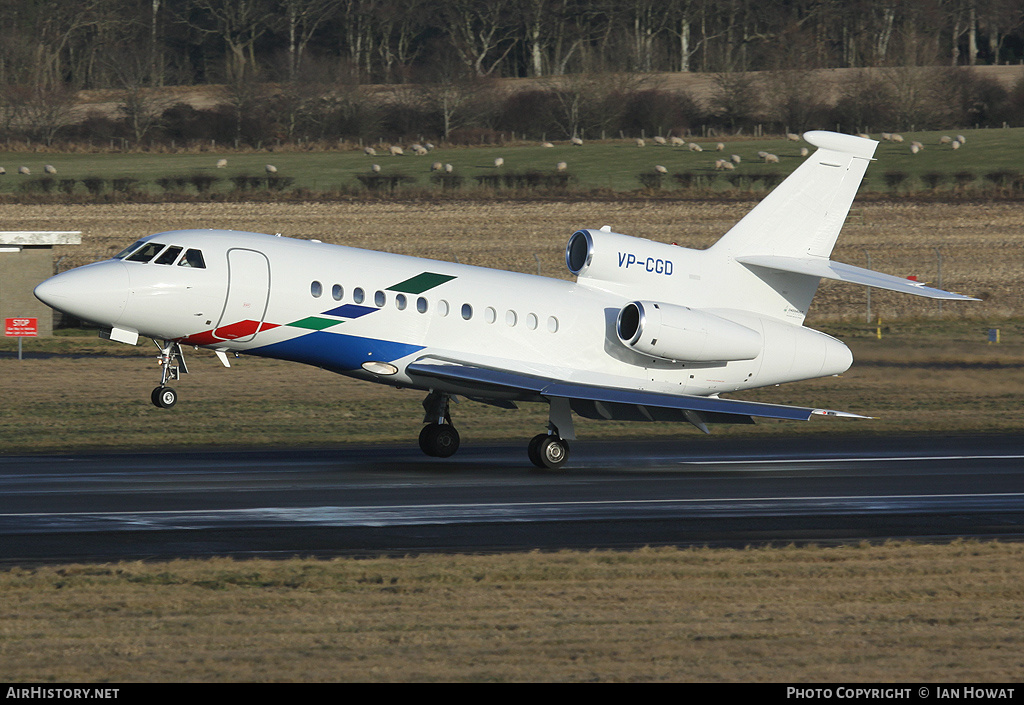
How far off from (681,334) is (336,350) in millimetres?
5973

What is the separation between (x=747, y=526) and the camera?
1656cm

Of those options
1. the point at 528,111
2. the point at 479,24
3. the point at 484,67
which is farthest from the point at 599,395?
the point at 479,24

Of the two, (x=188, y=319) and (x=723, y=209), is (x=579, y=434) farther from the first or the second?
(x=723, y=209)

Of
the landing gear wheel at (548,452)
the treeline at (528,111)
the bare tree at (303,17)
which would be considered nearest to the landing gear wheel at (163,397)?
the landing gear wheel at (548,452)

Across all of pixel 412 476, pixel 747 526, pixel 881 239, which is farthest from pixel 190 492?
pixel 881 239

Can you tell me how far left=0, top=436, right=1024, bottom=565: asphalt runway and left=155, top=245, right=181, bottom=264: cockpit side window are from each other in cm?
336

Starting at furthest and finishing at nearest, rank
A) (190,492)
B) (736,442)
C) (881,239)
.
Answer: (881,239)
(736,442)
(190,492)

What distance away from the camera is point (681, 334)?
2303 centimetres

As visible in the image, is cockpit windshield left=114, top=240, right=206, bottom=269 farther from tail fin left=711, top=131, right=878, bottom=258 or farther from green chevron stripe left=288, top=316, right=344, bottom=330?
tail fin left=711, top=131, right=878, bottom=258

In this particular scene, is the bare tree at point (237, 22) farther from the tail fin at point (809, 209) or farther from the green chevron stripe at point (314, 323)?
the green chevron stripe at point (314, 323)

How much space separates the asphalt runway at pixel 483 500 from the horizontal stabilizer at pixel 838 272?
10.0ft

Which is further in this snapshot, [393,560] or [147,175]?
[147,175]

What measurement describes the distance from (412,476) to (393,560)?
23.7ft

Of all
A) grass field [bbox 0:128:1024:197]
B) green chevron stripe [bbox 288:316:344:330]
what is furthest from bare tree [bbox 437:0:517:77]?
green chevron stripe [bbox 288:316:344:330]
